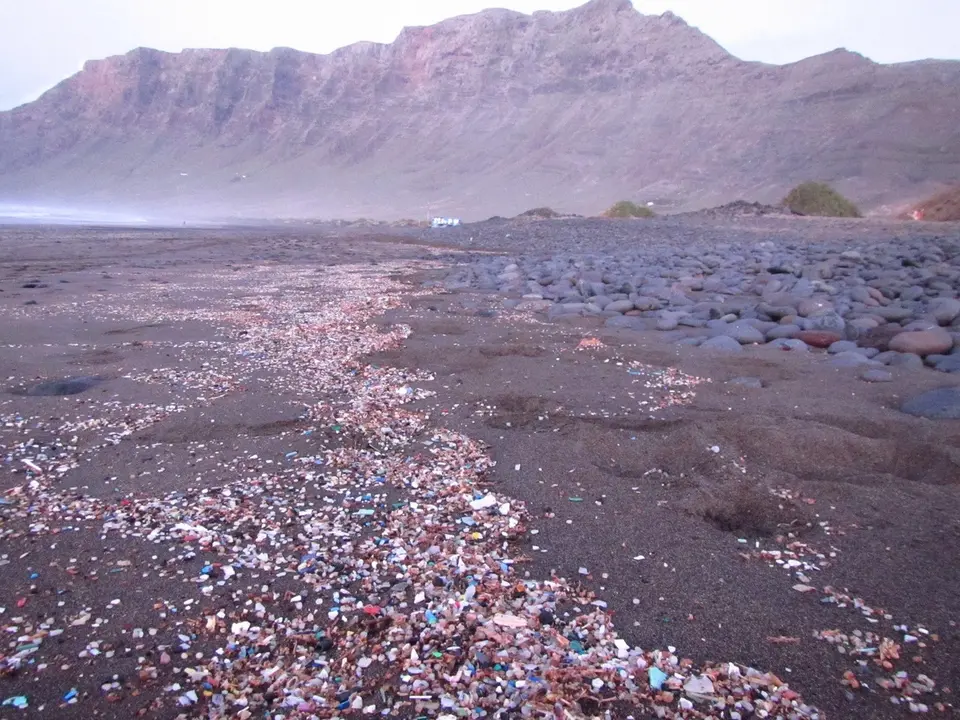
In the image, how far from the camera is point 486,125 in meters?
67.6

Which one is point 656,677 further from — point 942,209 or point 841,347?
point 942,209

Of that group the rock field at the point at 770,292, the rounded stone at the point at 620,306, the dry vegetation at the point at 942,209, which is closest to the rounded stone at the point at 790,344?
the rock field at the point at 770,292

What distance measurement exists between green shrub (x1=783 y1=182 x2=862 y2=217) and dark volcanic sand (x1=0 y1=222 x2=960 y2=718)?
23.1m

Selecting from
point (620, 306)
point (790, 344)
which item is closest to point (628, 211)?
point (620, 306)

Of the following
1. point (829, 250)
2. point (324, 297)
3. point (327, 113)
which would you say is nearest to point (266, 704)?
point (324, 297)

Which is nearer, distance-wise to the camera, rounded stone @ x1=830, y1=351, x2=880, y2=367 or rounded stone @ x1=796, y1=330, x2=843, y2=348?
rounded stone @ x1=830, y1=351, x2=880, y2=367

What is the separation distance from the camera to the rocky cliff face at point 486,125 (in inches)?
1815

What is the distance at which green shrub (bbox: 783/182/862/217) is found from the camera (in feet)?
85.5

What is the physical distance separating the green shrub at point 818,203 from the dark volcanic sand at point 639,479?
75.8 feet

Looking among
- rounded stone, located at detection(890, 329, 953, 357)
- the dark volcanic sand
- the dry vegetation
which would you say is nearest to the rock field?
rounded stone, located at detection(890, 329, 953, 357)

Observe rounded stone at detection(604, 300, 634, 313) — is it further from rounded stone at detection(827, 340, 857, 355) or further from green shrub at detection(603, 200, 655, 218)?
green shrub at detection(603, 200, 655, 218)

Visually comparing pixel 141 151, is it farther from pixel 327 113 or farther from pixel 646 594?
pixel 646 594

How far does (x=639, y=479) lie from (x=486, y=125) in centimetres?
6826

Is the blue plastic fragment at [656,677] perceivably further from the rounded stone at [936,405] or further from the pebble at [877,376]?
the pebble at [877,376]
